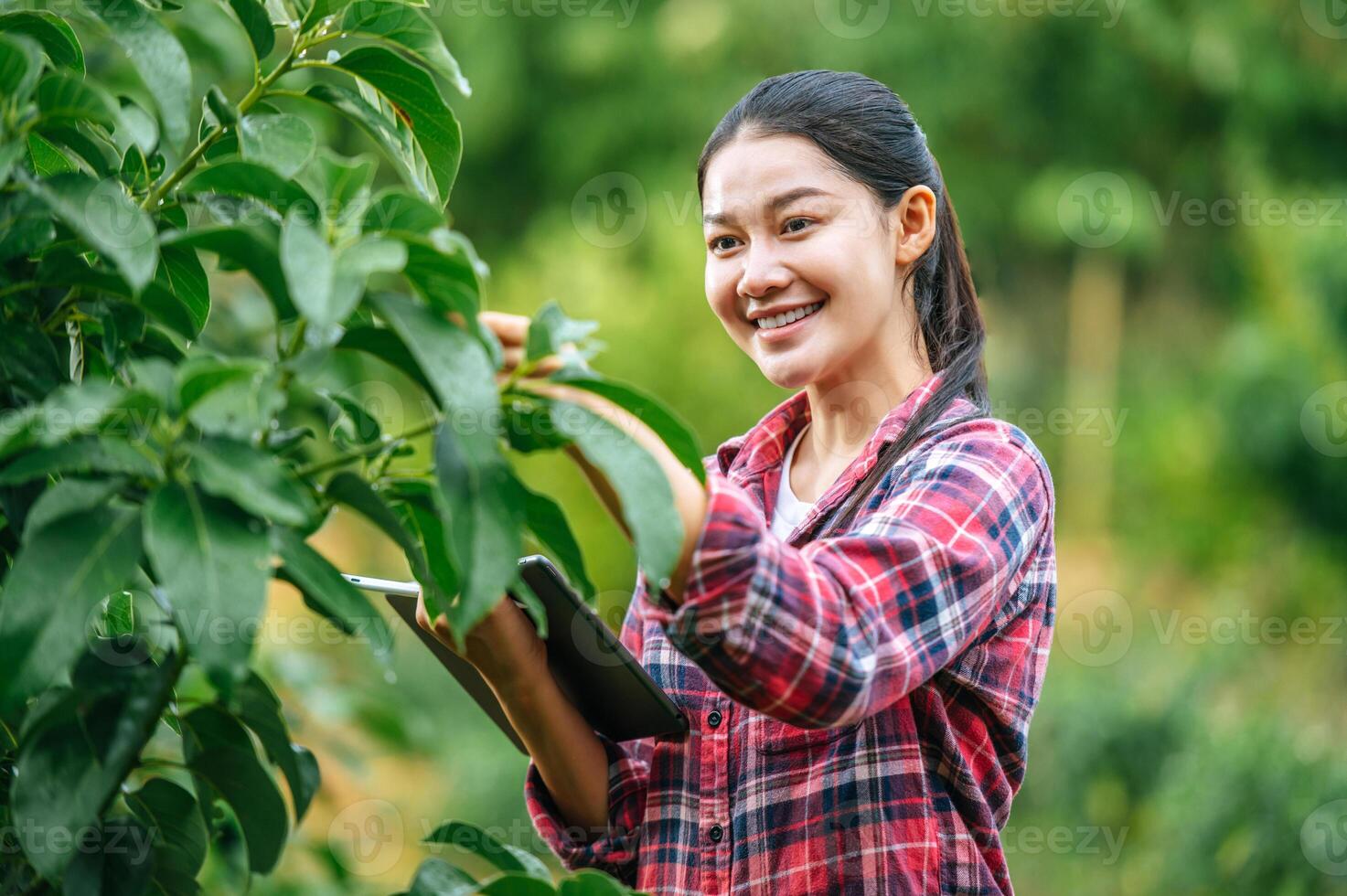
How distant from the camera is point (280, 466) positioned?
2.19ft

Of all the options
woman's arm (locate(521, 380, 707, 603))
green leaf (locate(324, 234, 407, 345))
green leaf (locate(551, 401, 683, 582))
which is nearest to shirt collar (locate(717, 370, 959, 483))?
woman's arm (locate(521, 380, 707, 603))

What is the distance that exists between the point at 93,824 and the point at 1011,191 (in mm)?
7775

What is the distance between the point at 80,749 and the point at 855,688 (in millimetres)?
421

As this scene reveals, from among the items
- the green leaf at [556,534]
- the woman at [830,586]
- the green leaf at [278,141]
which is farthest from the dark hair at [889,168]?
the green leaf at [278,141]

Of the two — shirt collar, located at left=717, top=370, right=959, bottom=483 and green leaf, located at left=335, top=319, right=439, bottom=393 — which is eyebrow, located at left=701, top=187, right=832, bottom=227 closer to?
shirt collar, located at left=717, top=370, right=959, bottom=483

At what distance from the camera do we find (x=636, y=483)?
2.24 feet

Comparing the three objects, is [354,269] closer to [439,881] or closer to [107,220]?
[107,220]

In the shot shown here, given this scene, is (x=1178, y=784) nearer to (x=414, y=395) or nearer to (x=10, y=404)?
(x=10, y=404)

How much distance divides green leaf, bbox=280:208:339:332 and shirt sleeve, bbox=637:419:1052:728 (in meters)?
0.28

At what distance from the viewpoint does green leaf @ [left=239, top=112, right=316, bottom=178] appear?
31.1 inches

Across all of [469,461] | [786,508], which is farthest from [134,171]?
[786,508]

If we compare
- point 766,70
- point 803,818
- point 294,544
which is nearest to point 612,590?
point 766,70

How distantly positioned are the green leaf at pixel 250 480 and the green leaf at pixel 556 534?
17cm

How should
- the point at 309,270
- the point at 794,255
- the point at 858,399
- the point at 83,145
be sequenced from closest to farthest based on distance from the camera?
the point at 309,270 < the point at 83,145 < the point at 794,255 < the point at 858,399
